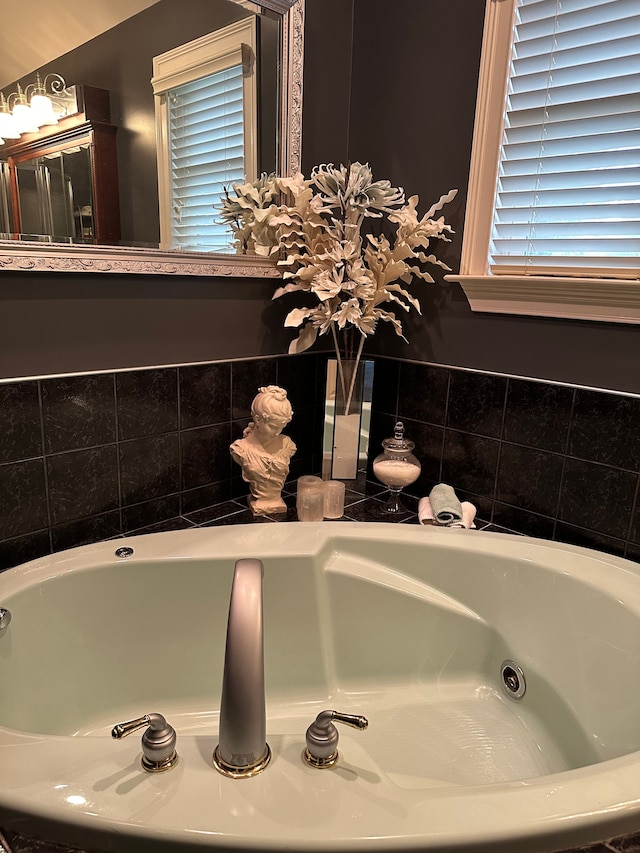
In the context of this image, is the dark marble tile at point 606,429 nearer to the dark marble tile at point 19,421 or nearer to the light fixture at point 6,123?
the dark marble tile at point 19,421

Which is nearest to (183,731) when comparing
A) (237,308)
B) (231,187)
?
(237,308)

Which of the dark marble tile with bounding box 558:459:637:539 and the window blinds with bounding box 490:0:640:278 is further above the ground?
the window blinds with bounding box 490:0:640:278

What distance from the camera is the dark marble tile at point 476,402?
1.70 metres

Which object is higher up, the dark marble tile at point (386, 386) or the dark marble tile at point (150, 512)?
the dark marble tile at point (386, 386)

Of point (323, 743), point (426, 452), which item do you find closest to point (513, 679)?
point (426, 452)

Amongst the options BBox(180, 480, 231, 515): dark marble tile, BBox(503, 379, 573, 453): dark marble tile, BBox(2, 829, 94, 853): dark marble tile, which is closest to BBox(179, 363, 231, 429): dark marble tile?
BBox(180, 480, 231, 515): dark marble tile

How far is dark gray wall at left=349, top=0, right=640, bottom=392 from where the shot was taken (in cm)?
152

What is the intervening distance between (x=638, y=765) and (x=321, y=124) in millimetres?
1798

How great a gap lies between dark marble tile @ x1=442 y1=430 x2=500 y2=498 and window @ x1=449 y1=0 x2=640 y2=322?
0.39 m

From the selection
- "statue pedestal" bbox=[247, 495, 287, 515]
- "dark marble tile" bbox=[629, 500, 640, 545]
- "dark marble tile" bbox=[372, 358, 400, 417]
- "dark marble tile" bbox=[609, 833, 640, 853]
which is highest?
"dark marble tile" bbox=[372, 358, 400, 417]

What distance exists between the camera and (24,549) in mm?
1432

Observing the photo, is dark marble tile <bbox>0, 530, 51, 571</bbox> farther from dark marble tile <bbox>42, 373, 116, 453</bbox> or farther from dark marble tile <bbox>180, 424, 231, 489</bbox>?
dark marble tile <bbox>180, 424, 231, 489</bbox>

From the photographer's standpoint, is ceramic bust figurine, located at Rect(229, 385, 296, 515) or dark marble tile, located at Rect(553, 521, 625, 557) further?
ceramic bust figurine, located at Rect(229, 385, 296, 515)

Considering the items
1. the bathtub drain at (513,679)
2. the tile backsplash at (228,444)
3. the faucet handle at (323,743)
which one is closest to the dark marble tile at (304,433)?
the tile backsplash at (228,444)
